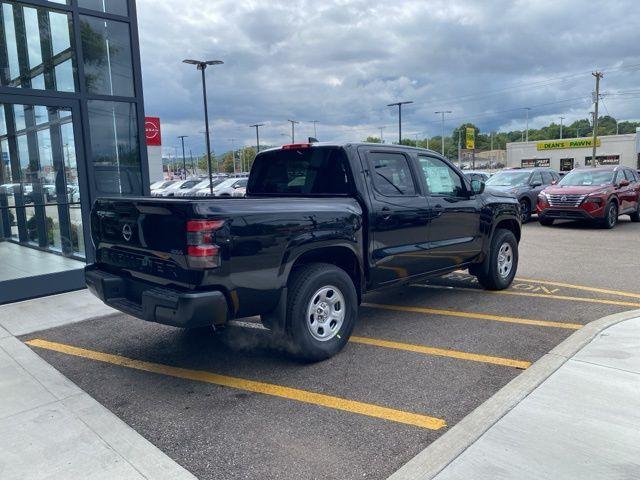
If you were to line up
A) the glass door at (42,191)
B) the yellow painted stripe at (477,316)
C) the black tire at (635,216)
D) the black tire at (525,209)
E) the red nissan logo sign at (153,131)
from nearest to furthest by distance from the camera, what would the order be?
the yellow painted stripe at (477,316)
the glass door at (42,191)
the black tire at (635,216)
the black tire at (525,209)
the red nissan logo sign at (153,131)

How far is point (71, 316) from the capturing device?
6164 millimetres

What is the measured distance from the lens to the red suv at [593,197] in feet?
45.0

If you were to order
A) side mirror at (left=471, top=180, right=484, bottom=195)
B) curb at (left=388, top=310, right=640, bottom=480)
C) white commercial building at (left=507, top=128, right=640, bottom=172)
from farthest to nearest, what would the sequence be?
white commercial building at (left=507, top=128, right=640, bottom=172) < side mirror at (left=471, top=180, right=484, bottom=195) < curb at (left=388, top=310, right=640, bottom=480)

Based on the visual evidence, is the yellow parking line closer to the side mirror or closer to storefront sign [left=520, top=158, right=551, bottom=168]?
the side mirror

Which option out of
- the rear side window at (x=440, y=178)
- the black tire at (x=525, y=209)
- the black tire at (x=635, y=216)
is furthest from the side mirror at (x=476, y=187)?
the black tire at (x=635, y=216)

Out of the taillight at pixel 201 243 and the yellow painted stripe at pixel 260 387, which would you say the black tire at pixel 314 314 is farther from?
the taillight at pixel 201 243

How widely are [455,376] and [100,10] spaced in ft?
22.9

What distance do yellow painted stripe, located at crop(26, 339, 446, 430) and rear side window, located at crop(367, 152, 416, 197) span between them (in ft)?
7.05

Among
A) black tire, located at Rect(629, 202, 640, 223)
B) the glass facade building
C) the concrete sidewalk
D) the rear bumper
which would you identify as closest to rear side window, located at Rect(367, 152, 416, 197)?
the rear bumper

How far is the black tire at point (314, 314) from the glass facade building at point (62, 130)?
4.42 metres

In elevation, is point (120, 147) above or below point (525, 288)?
above

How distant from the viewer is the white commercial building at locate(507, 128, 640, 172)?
57.5 metres

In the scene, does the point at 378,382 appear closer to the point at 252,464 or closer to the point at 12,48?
the point at 252,464

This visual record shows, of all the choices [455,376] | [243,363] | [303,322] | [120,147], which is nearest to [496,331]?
[455,376]
